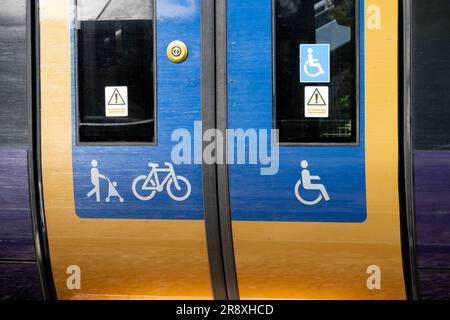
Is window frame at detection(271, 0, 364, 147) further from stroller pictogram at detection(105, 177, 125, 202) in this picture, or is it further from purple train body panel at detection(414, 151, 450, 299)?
stroller pictogram at detection(105, 177, 125, 202)

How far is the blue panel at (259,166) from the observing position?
3.32 meters

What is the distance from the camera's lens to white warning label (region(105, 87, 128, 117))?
3.48m

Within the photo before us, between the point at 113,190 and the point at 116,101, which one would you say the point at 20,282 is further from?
the point at 116,101

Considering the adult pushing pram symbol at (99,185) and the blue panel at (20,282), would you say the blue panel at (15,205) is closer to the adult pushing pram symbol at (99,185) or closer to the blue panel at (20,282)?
the blue panel at (20,282)

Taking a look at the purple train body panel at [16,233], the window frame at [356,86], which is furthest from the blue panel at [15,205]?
the window frame at [356,86]

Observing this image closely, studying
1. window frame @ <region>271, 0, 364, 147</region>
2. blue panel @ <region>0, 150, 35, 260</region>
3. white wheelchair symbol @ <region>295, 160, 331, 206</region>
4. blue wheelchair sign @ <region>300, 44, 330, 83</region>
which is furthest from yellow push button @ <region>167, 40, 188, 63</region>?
blue panel @ <region>0, 150, 35, 260</region>

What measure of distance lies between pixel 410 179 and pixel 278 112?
74 cm

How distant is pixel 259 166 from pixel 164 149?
50 cm

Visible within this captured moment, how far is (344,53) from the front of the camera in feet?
10.9

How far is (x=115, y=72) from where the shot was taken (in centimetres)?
348

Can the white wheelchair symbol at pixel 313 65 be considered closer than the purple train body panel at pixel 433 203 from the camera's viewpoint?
No

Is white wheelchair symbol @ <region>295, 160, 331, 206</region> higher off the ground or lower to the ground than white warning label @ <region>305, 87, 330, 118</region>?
lower

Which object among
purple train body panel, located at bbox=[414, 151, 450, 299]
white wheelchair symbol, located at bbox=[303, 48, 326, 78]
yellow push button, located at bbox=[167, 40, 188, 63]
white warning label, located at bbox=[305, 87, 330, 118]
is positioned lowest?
purple train body panel, located at bbox=[414, 151, 450, 299]

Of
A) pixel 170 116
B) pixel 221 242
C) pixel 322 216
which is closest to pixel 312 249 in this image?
pixel 322 216
